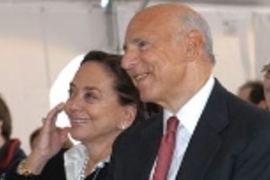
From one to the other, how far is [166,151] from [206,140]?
0.35 feet

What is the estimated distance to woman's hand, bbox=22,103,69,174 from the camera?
2.69 metres

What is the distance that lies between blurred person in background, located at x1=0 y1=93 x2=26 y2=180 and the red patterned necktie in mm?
984

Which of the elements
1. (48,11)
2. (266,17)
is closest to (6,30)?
(48,11)

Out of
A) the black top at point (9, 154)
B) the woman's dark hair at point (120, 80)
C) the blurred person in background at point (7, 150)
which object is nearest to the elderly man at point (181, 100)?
the woman's dark hair at point (120, 80)

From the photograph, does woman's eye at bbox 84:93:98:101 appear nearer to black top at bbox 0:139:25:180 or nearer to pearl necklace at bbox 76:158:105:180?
pearl necklace at bbox 76:158:105:180

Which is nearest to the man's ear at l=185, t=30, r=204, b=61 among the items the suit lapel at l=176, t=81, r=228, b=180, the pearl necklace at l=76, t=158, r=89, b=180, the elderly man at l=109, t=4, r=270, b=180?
the elderly man at l=109, t=4, r=270, b=180

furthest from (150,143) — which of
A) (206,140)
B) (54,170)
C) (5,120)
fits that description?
(5,120)

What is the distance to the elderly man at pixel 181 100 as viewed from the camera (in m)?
1.78

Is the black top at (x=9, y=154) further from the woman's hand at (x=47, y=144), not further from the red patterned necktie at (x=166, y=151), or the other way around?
the red patterned necktie at (x=166, y=151)

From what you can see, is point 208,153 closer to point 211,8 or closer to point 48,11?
point 48,11

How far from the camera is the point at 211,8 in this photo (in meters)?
6.81

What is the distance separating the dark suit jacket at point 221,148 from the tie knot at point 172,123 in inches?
2.6

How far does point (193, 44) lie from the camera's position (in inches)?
74.1

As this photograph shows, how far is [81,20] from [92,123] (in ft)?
12.5
